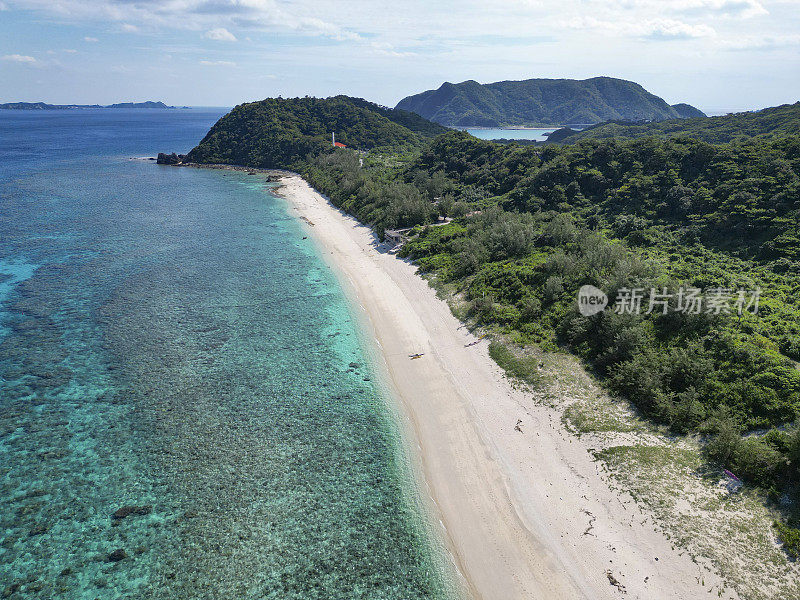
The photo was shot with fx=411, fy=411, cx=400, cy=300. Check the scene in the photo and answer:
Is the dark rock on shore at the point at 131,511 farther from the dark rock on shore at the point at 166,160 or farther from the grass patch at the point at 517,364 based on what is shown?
the dark rock on shore at the point at 166,160

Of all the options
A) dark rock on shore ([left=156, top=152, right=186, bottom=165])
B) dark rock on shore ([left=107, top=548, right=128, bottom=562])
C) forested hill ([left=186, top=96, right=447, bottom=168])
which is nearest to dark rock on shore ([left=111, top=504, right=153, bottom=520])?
dark rock on shore ([left=107, top=548, right=128, bottom=562])

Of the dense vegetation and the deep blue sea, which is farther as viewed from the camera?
the dense vegetation

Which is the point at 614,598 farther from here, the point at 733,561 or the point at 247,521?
the point at 247,521
